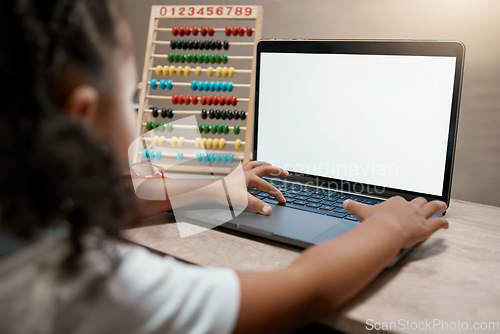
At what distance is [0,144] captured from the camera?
0.31m

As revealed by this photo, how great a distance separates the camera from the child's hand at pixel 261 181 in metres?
0.71

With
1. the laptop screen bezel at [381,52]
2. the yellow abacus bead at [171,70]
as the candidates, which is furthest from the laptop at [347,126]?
the yellow abacus bead at [171,70]

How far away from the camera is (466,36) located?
943mm

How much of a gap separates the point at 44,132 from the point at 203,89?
946 mm

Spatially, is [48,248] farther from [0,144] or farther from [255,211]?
[255,211]

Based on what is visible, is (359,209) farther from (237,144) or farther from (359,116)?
(237,144)

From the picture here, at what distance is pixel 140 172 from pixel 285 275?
528mm

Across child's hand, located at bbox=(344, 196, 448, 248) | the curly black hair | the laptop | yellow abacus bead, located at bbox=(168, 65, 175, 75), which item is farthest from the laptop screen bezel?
the curly black hair

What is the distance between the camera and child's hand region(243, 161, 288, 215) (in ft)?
2.32

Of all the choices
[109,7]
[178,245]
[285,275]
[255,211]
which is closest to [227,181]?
[255,211]

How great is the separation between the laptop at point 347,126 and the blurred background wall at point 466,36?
0.27 metres

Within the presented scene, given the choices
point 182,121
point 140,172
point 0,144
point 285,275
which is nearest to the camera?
point 0,144

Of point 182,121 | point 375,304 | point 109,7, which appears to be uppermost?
point 109,7

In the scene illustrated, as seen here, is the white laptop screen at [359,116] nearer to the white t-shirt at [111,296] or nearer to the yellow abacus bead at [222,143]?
the yellow abacus bead at [222,143]
